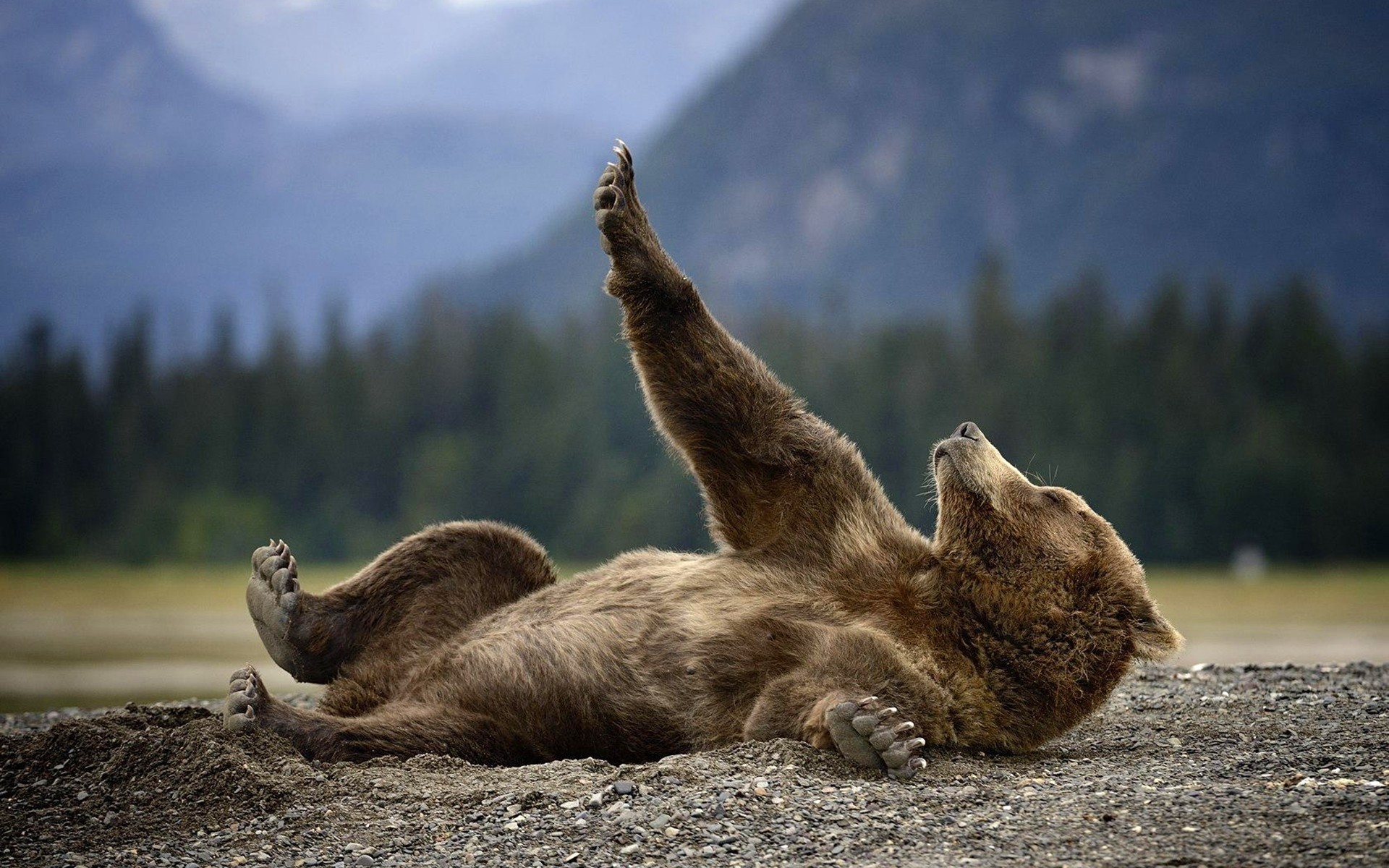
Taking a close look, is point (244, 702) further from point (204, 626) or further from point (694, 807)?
point (204, 626)

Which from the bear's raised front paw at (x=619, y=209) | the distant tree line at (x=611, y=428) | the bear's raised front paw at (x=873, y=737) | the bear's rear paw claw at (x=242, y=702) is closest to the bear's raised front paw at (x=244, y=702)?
the bear's rear paw claw at (x=242, y=702)

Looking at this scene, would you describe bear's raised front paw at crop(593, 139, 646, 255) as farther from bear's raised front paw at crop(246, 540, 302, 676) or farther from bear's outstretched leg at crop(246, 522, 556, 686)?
bear's raised front paw at crop(246, 540, 302, 676)

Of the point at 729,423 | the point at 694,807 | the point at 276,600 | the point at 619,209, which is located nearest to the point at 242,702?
the point at 276,600

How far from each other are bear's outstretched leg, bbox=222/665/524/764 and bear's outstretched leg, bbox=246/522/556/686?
65cm

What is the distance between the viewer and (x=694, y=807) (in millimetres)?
5375

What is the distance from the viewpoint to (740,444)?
7031mm

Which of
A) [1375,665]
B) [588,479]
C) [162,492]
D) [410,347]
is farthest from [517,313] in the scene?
[1375,665]

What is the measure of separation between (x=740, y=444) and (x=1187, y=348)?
9272cm

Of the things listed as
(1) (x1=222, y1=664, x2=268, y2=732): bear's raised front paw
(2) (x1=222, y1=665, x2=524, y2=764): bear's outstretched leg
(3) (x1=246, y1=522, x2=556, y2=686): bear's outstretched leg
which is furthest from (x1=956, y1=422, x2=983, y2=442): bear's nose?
(1) (x1=222, y1=664, x2=268, y2=732): bear's raised front paw

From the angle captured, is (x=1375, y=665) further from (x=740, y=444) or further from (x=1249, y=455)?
(x=1249, y=455)

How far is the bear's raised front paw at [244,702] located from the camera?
20.6 feet

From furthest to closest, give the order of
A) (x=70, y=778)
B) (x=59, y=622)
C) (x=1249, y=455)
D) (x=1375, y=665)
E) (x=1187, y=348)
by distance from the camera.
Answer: (x=1187, y=348)
(x=1249, y=455)
(x=59, y=622)
(x=1375, y=665)
(x=70, y=778)

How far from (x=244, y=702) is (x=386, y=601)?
4.07 feet

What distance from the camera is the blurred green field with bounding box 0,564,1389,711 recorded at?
22812 mm
